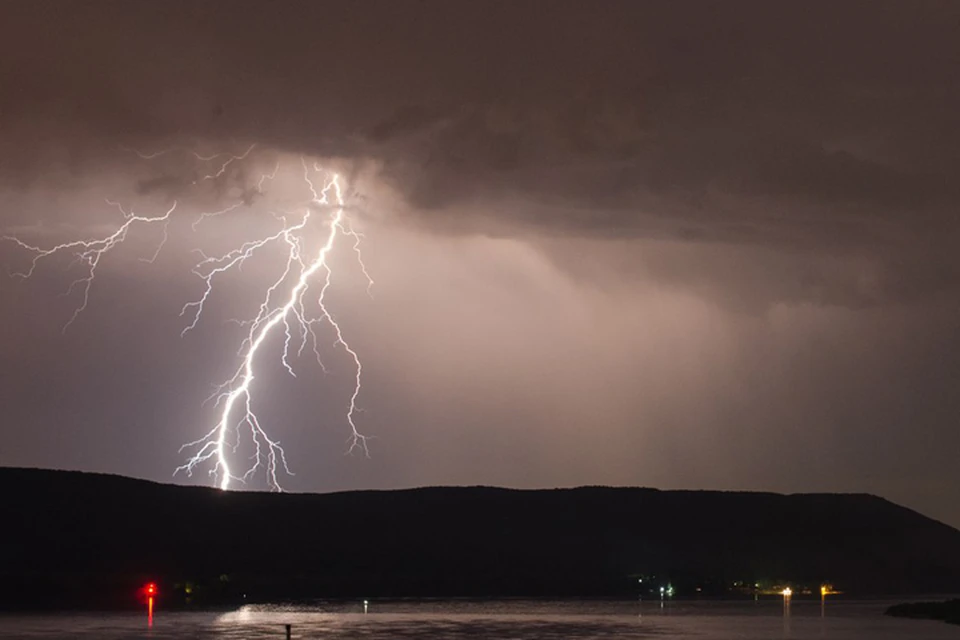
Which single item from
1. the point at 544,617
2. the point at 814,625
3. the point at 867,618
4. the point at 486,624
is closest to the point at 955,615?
the point at 867,618

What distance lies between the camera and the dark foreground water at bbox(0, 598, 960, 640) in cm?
8431

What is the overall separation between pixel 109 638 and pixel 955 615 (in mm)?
69797

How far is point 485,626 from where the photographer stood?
95188 millimetres

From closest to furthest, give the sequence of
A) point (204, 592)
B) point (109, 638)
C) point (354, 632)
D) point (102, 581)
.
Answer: point (109, 638), point (354, 632), point (204, 592), point (102, 581)

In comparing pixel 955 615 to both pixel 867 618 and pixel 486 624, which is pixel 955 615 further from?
pixel 486 624

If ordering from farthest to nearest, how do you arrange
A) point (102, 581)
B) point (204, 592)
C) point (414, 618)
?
1. point (102, 581)
2. point (204, 592)
3. point (414, 618)

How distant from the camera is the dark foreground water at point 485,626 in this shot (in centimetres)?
8431

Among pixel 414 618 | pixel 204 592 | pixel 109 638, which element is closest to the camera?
pixel 109 638

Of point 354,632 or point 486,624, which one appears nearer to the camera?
point 354,632

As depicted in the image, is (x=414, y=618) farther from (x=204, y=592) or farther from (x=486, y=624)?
(x=204, y=592)

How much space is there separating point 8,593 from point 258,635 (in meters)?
94.4

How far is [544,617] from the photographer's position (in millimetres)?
116000

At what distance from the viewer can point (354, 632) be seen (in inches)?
3438

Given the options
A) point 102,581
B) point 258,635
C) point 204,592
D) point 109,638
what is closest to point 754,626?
point 258,635
